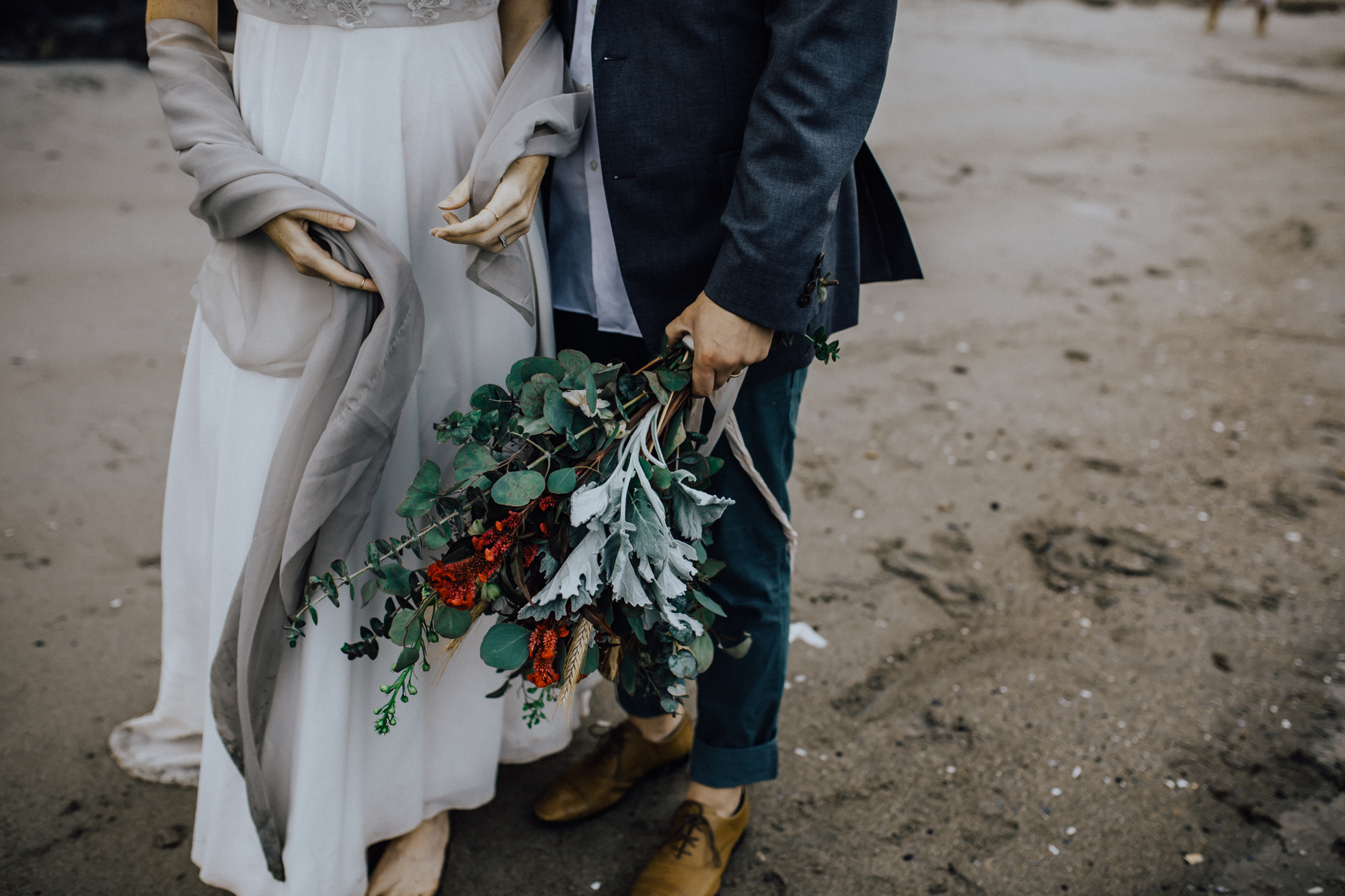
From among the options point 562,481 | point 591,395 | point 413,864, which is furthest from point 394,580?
point 413,864

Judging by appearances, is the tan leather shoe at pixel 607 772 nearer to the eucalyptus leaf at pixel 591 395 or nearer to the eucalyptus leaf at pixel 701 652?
the eucalyptus leaf at pixel 701 652

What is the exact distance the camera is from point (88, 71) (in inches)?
252

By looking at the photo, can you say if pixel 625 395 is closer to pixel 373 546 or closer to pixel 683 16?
pixel 373 546

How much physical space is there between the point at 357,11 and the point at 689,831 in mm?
1583

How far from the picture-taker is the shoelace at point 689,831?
1864mm

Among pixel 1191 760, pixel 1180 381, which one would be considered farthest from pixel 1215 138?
pixel 1191 760

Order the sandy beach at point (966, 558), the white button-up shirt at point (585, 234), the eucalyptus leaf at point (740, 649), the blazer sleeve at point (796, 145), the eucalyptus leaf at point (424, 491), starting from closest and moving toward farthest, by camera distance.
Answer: the blazer sleeve at point (796, 145) → the eucalyptus leaf at point (424, 491) → the white button-up shirt at point (585, 234) → the eucalyptus leaf at point (740, 649) → the sandy beach at point (966, 558)

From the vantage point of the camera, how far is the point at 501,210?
1363mm

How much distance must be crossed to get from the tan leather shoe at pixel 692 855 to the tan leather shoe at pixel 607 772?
0.59 ft

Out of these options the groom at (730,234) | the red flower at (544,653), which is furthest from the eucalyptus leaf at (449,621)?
→ the groom at (730,234)

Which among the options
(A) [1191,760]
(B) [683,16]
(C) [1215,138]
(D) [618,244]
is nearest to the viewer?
(B) [683,16]

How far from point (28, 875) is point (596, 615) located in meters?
1.35

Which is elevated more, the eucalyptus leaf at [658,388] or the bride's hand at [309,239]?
the bride's hand at [309,239]

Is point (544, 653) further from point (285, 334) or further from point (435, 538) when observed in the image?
point (285, 334)
